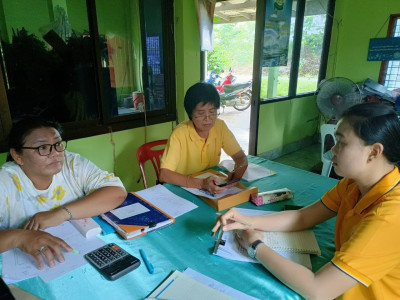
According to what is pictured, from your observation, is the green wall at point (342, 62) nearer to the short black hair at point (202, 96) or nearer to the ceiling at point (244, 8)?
the ceiling at point (244, 8)

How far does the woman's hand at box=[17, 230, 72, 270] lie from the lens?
2.95ft

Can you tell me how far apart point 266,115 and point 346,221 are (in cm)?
306

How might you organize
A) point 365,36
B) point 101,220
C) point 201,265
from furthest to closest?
point 365,36
point 101,220
point 201,265

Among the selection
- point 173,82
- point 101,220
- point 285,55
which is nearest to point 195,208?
point 101,220

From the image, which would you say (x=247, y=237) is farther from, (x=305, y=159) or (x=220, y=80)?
(x=220, y=80)

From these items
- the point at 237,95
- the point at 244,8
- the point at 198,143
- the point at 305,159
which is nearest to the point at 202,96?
the point at 198,143

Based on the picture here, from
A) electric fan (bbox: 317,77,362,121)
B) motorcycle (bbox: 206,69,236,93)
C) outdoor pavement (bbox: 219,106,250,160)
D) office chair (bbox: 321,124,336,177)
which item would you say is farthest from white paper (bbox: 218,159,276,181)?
motorcycle (bbox: 206,69,236,93)

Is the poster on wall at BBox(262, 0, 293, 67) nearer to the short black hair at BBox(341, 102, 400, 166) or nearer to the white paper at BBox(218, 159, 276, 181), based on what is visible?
the white paper at BBox(218, 159, 276, 181)

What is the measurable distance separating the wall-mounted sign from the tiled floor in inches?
65.5

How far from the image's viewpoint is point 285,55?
150 inches

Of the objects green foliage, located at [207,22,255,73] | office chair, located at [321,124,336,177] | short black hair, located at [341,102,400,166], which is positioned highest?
green foliage, located at [207,22,255,73]

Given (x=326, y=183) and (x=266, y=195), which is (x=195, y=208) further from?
(x=326, y=183)

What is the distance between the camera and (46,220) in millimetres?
1098

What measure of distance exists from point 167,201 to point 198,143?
0.63 metres
